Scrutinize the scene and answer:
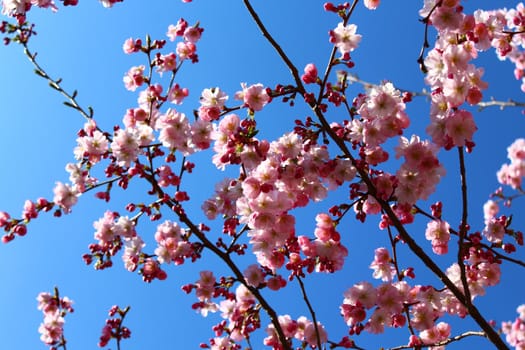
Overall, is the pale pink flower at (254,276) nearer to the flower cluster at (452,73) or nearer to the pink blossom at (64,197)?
the pink blossom at (64,197)

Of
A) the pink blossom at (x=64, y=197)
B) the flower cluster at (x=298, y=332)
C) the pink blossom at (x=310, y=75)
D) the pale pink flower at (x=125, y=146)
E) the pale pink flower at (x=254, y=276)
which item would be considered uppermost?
the pink blossom at (x=310, y=75)

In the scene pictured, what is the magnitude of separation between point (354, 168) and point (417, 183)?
0.41 meters

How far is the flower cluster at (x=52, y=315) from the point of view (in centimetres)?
423

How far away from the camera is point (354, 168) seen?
3180 mm

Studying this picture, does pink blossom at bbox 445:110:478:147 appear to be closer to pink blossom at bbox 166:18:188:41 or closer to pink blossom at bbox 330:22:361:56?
pink blossom at bbox 330:22:361:56

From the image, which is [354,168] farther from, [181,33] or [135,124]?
[181,33]

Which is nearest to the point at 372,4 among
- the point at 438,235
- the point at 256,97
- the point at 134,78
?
the point at 256,97

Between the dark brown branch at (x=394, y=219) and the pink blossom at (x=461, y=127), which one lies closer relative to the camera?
the dark brown branch at (x=394, y=219)

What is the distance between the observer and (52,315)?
172 inches

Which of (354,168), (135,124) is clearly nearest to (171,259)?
(135,124)

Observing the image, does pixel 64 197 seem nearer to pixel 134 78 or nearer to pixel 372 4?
pixel 134 78

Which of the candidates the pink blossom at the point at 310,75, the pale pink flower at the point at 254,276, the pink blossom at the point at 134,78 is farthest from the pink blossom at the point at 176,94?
the pale pink flower at the point at 254,276

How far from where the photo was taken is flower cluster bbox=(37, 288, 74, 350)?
4230mm

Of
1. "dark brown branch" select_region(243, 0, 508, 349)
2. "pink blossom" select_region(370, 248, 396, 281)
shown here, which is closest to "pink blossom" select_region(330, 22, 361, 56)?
"dark brown branch" select_region(243, 0, 508, 349)
